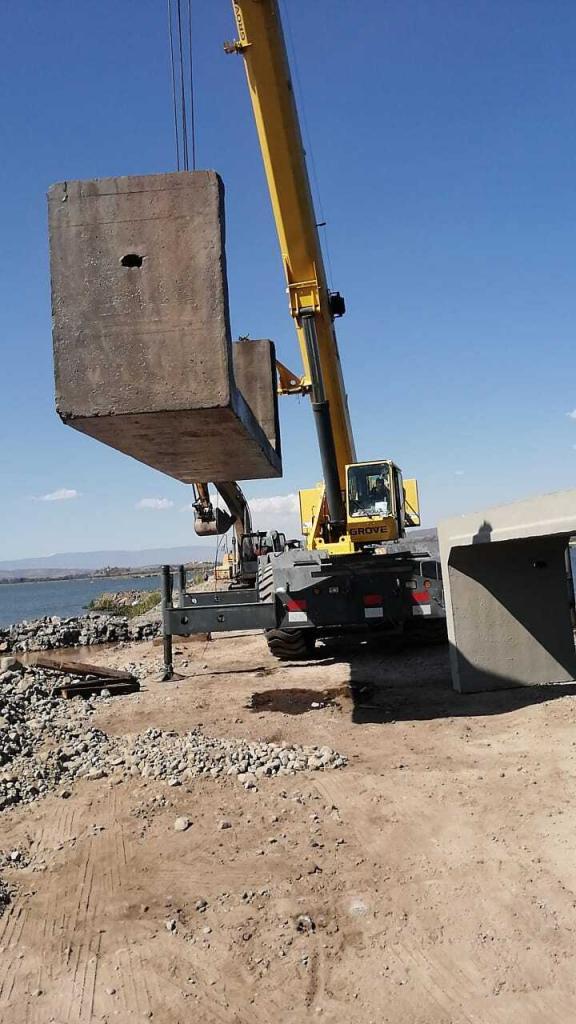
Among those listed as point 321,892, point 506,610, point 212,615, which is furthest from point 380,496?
point 321,892

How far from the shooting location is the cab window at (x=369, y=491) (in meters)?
9.48

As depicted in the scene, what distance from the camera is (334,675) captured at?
932cm

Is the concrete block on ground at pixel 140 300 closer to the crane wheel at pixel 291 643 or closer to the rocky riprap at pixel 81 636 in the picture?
the crane wheel at pixel 291 643

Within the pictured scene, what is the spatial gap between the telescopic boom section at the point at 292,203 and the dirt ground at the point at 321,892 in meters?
4.62

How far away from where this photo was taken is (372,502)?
31.3 ft

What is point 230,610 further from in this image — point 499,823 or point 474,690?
point 499,823

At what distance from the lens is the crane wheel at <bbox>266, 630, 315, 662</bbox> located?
10.3 metres

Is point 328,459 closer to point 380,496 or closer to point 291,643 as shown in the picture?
point 380,496

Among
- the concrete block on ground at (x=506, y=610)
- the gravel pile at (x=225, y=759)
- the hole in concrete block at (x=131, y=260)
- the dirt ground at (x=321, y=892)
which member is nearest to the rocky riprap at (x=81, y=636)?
the concrete block on ground at (x=506, y=610)

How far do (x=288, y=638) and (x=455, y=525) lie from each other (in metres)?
3.76

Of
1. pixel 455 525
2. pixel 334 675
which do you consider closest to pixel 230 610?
pixel 334 675

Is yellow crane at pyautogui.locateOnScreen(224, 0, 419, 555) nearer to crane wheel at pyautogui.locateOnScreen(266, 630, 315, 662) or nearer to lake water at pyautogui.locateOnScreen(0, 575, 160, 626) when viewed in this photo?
crane wheel at pyautogui.locateOnScreen(266, 630, 315, 662)

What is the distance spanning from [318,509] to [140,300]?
662cm

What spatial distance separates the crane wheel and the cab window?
80.3 inches
